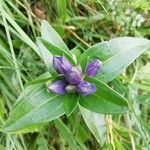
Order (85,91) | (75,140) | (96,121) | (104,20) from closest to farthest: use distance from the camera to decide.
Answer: (85,91) → (96,121) → (75,140) → (104,20)

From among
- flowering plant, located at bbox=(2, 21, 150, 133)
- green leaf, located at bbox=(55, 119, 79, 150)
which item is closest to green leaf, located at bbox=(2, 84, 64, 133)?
flowering plant, located at bbox=(2, 21, 150, 133)

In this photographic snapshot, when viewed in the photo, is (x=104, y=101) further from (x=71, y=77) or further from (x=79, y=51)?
(x=79, y=51)

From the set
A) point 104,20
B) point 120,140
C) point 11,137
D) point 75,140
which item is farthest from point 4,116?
point 104,20

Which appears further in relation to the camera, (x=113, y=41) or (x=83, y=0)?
(x=83, y=0)

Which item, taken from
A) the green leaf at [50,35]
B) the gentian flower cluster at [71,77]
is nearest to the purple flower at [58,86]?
the gentian flower cluster at [71,77]

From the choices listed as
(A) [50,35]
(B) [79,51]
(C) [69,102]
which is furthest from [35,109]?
(B) [79,51]

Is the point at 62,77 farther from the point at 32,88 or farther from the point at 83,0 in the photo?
the point at 83,0
